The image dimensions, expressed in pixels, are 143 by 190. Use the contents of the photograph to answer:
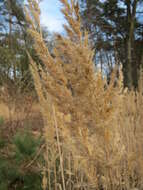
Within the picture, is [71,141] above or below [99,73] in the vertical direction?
below

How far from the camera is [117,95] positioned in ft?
1.98

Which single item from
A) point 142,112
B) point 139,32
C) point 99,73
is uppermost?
point 139,32

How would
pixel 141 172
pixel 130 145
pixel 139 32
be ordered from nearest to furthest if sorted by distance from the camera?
pixel 141 172 < pixel 130 145 < pixel 139 32

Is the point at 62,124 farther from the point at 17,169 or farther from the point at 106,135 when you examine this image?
the point at 17,169

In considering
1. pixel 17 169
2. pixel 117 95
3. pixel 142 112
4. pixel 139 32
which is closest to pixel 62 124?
pixel 117 95

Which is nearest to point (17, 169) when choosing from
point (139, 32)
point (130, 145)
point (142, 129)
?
point (130, 145)

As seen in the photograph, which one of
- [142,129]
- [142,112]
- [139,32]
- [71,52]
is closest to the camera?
[71,52]

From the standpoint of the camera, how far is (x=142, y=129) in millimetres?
1317

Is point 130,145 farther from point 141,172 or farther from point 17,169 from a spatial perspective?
point 17,169

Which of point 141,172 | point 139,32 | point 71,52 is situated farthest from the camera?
point 139,32

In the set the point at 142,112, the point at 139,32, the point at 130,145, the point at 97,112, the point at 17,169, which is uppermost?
the point at 139,32

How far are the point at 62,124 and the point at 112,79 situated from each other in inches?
8.6

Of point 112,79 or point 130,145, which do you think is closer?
point 112,79

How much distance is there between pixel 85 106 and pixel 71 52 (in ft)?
0.55
